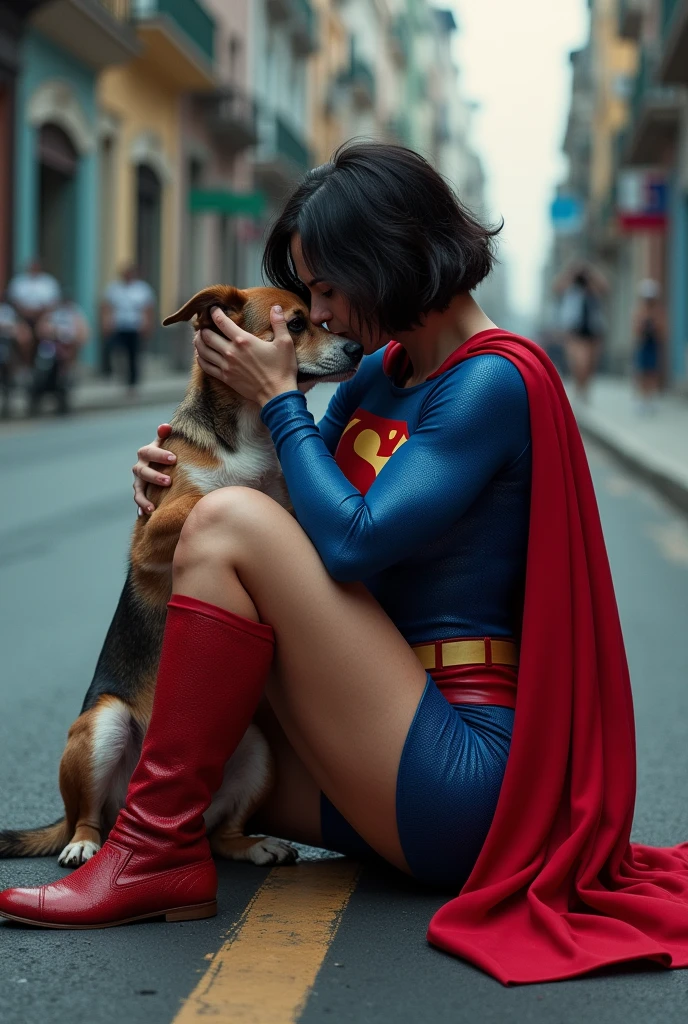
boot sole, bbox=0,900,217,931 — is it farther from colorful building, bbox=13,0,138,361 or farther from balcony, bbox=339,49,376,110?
balcony, bbox=339,49,376,110

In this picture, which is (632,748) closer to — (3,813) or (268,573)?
(268,573)

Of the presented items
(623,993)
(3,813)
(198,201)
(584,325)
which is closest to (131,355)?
(584,325)

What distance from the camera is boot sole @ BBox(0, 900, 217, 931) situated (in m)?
2.70

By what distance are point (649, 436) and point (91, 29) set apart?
1171 cm

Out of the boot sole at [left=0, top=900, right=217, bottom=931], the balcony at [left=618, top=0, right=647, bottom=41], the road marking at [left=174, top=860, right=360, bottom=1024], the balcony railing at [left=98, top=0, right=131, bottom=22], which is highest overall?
the balcony at [left=618, top=0, right=647, bottom=41]

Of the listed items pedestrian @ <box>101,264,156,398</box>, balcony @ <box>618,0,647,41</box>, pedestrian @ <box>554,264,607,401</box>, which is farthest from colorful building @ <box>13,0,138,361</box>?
balcony @ <box>618,0,647,41</box>

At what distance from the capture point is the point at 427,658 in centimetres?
288

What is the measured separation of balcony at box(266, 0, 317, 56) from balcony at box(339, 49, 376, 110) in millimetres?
6176

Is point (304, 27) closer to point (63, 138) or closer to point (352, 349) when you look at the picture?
point (63, 138)

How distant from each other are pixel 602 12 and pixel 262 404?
6181 centimetres

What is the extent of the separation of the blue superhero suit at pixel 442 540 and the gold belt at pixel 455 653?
18mm

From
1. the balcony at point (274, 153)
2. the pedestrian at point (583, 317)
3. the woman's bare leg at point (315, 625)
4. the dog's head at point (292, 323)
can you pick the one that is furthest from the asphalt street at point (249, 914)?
the balcony at point (274, 153)

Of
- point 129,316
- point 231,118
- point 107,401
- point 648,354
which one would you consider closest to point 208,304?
point 648,354

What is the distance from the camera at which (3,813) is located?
11.9 feet
